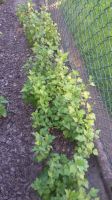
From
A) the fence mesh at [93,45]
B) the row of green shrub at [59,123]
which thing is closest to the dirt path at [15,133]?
the row of green shrub at [59,123]

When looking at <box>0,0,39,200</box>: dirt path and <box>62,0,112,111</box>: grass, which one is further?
<box>62,0,112,111</box>: grass

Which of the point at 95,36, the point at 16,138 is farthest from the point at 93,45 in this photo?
the point at 16,138

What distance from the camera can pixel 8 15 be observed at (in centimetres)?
530

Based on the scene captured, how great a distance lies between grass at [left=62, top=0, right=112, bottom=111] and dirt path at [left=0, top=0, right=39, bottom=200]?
0.60m

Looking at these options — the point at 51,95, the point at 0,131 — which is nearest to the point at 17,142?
the point at 0,131

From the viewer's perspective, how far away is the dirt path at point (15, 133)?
261cm

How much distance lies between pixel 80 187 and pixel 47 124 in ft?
2.41

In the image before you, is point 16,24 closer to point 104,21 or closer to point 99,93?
point 104,21

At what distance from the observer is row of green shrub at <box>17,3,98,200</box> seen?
2.28 meters

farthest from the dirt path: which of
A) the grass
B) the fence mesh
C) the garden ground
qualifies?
the grass

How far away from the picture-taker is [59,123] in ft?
9.45

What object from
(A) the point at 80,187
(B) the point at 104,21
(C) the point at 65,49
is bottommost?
(A) the point at 80,187

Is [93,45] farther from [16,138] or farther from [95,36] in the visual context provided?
[16,138]

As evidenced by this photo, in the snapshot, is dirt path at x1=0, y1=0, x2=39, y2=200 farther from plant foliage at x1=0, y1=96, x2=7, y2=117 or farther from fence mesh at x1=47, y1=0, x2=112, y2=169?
fence mesh at x1=47, y1=0, x2=112, y2=169
